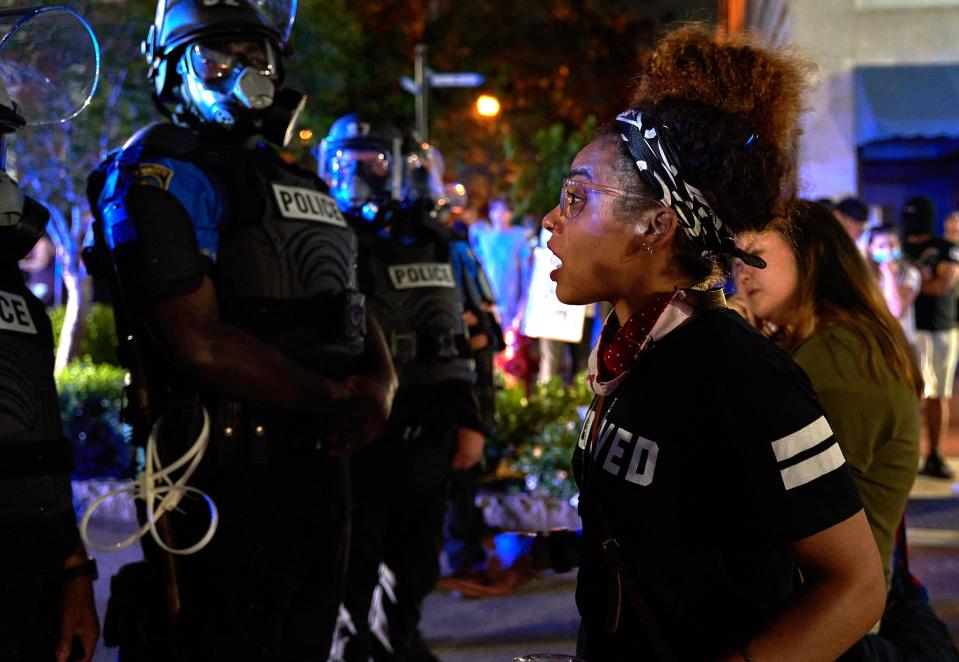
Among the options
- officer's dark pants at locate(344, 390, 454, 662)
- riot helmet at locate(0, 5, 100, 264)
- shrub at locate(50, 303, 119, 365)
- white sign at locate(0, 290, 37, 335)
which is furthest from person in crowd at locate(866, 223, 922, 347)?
shrub at locate(50, 303, 119, 365)

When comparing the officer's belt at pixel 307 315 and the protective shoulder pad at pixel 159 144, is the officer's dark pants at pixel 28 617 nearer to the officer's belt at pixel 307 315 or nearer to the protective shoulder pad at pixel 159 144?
the officer's belt at pixel 307 315

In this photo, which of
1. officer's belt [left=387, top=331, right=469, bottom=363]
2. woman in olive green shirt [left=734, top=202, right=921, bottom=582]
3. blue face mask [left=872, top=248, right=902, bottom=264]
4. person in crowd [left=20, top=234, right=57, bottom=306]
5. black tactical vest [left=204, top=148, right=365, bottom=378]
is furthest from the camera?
person in crowd [left=20, top=234, right=57, bottom=306]

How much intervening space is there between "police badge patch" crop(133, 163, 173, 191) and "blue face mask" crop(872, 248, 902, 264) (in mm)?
7531

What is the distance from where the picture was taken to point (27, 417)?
217cm

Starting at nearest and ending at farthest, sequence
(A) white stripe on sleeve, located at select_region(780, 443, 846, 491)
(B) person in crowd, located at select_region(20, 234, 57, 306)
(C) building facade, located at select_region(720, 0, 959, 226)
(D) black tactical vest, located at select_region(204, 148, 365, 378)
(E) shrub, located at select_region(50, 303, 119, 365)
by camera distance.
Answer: (A) white stripe on sleeve, located at select_region(780, 443, 846, 491), (D) black tactical vest, located at select_region(204, 148, 365, 378), (E) shrub, located at select_region(50, 303, 119, 365), (C) building facade, located at select_region(720, 0, 959, 226), (B) person in crowd, located at select_region(20, 234, 57, 306)

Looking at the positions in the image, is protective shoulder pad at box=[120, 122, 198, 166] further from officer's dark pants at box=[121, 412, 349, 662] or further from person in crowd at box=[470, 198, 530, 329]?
person in crowd at box=[470, 198, 530, 329]

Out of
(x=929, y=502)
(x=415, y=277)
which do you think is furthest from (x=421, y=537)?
(x=929, y=502)

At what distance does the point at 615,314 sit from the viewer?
75.9 inches

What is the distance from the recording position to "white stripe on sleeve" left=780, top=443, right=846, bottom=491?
1.52 metres

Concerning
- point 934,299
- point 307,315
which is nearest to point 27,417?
point 307,315

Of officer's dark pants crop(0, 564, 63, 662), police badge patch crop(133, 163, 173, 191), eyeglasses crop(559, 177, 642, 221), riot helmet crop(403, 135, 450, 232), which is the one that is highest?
police badge patch crop(133, 163, 173, 191)

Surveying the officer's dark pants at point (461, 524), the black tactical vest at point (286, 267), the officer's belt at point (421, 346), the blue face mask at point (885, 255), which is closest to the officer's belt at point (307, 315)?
the black tactical vest at point (286, 267)

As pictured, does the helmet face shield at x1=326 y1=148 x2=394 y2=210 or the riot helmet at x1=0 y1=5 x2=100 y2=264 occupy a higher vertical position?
the riot helmet at x1=0 y1=5 x2=100 y2=264

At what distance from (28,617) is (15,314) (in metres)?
0.63
